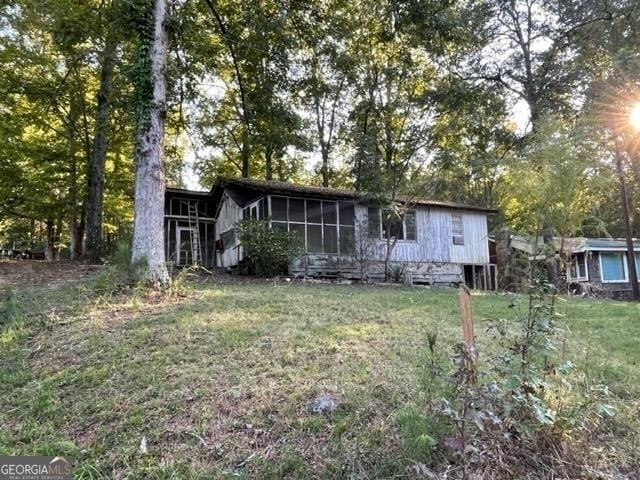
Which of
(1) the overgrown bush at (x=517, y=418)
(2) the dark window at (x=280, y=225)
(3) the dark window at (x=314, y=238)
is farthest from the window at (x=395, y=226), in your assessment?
(1) the overgrown bush at (x=517, y=418)

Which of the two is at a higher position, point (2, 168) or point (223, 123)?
point (223, 123)

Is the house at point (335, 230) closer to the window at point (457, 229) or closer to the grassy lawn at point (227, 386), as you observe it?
the window at point (457, 229)

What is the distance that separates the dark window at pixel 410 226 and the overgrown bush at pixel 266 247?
5.43m

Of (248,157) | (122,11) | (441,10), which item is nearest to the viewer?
(122,11)

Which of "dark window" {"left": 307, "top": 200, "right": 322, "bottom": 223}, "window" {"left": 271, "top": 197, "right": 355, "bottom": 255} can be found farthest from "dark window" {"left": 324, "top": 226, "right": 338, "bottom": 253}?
"dark window" {"left": 307, "top": 200, "right": 322, "bottom": 223}

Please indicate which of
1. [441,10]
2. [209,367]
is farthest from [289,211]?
[209,367]

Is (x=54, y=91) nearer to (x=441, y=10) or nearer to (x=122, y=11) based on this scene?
(x=122, y=11)

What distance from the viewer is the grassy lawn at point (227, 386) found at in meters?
2.81

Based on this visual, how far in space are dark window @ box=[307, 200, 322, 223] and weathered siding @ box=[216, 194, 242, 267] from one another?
2638 millimetres

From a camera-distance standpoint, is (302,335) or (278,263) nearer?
(302,335)

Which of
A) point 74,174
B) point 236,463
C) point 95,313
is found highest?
point 74,174

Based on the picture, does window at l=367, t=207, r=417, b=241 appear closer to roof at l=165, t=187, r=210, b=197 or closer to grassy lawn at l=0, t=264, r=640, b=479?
roof at l=165, t=187, r=210, b=197

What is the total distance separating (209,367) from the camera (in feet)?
13.1

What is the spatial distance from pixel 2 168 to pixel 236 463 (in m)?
18.1
